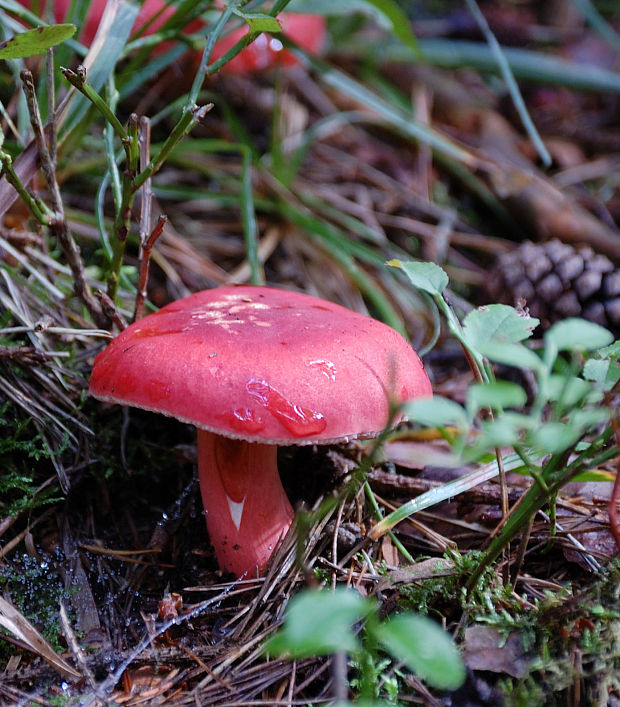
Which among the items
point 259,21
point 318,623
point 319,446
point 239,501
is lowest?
point 319,446

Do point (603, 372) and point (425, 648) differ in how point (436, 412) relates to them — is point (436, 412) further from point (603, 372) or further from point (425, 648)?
point (603, 372)

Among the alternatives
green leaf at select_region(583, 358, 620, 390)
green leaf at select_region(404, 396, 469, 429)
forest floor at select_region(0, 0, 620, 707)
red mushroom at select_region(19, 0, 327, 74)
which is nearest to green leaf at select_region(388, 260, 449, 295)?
forest floor at select_region(0, 0, 620, 707)

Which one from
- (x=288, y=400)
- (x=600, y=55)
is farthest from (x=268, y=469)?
(x=600, y=55)

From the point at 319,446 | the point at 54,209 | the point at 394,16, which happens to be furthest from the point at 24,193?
the point at 394,16

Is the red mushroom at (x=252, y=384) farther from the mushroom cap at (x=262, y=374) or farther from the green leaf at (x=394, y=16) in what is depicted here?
the green leaf at (x=394, y=16)

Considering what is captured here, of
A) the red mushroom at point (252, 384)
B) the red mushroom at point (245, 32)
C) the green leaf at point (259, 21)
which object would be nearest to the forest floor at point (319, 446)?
the red mushroom at point (252, 384)
